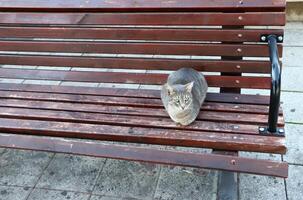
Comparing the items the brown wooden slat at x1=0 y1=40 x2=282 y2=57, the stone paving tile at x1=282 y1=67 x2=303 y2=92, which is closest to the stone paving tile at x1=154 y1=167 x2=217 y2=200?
the brown wooden slat at x1=0 y1=40 x2=282 y2=57

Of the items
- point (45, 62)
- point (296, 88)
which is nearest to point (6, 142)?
point (45, 62)

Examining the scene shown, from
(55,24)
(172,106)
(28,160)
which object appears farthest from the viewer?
(28,160)

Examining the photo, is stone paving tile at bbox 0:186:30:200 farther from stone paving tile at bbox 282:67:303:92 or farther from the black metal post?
stone paving tile at bbox 282:67:303:92

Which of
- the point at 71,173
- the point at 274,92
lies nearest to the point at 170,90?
the point at 274,92

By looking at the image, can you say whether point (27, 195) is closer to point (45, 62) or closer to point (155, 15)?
point (45, 62)

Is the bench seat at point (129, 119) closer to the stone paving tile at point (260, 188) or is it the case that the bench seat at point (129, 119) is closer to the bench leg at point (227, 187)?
the bench leg at point (227, 187)

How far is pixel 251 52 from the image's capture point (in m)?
2.71

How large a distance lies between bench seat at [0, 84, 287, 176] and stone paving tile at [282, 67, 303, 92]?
1174 millimetres

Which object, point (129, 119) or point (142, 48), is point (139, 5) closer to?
point (142, 48)

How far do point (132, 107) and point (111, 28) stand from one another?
57 centimetres

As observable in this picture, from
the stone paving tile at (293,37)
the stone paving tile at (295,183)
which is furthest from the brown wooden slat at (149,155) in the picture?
the stone paving tile at (293,37)

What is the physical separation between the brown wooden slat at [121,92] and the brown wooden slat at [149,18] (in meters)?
0.47

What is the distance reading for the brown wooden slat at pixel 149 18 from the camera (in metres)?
2.60

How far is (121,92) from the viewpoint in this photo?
3.00 m
